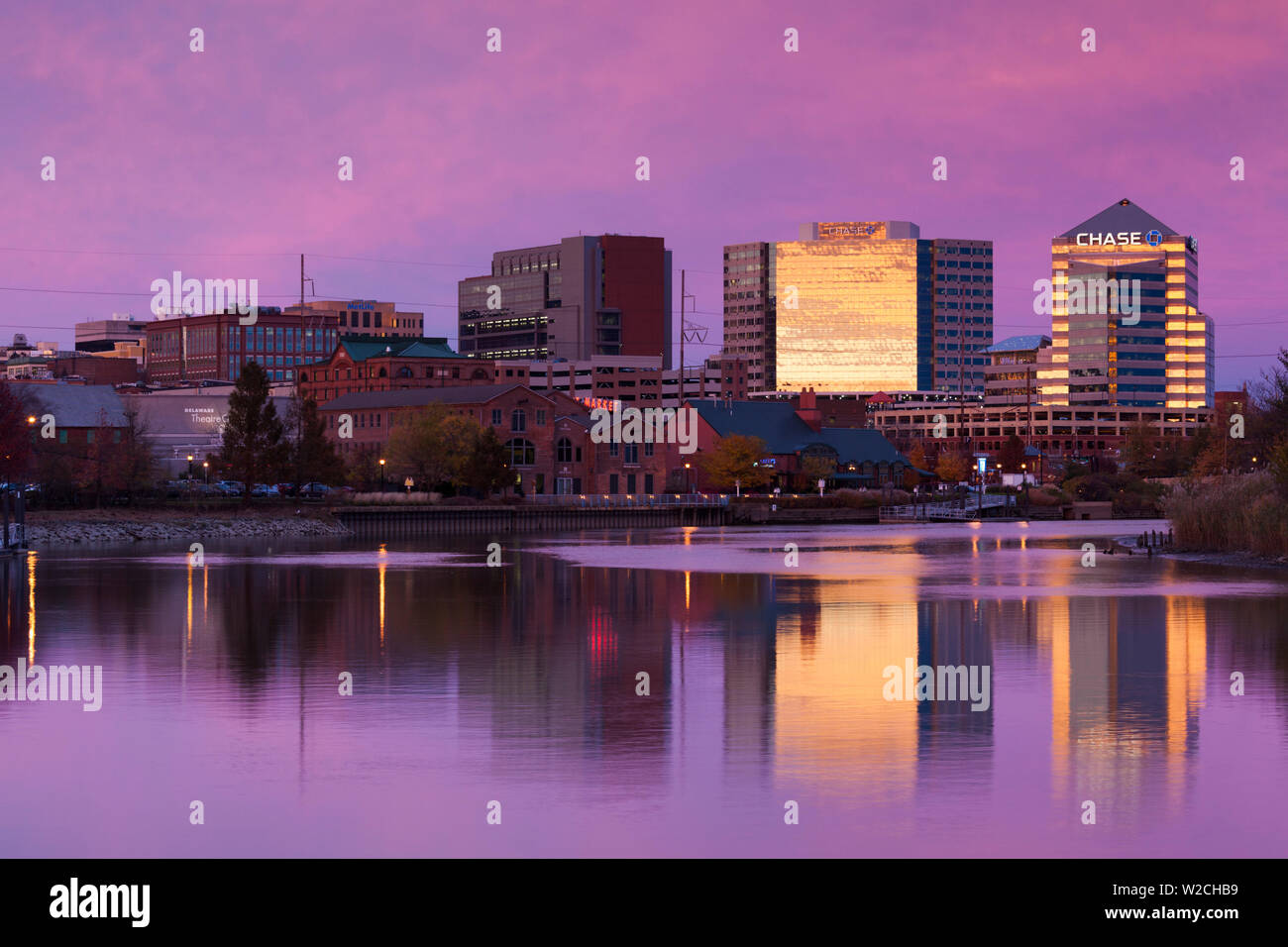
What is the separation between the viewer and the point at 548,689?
2517 centimetres

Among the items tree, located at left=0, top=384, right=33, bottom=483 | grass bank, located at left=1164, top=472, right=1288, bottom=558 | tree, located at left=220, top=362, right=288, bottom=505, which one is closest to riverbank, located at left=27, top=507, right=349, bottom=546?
tree, located at left=220, top=362, right=288, bottom=505

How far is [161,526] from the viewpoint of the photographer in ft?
320

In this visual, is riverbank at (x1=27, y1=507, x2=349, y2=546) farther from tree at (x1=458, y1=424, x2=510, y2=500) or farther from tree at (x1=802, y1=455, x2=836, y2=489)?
tree at (x1=802, y1=455, x2=836, y2=489)

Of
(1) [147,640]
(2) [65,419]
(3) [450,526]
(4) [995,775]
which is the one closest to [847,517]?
(3) [450,526]

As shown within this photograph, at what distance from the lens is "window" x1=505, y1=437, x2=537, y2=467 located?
490 feet

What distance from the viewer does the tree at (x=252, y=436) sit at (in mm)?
109250

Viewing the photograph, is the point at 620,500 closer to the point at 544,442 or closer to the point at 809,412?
the point at 544,442

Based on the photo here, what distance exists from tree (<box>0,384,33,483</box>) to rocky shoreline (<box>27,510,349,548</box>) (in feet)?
11.9

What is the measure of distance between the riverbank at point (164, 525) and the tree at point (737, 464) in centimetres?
5453

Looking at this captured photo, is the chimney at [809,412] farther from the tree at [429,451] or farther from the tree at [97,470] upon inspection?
the tree at [97,470]

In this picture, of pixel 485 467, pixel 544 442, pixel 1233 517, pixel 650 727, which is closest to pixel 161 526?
pixel 485 467

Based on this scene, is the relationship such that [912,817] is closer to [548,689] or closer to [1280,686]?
[548,689]

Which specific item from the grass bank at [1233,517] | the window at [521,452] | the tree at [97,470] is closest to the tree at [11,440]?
the tree at [97,470]

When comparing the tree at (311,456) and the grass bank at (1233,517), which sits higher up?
the tree at (311,456)
